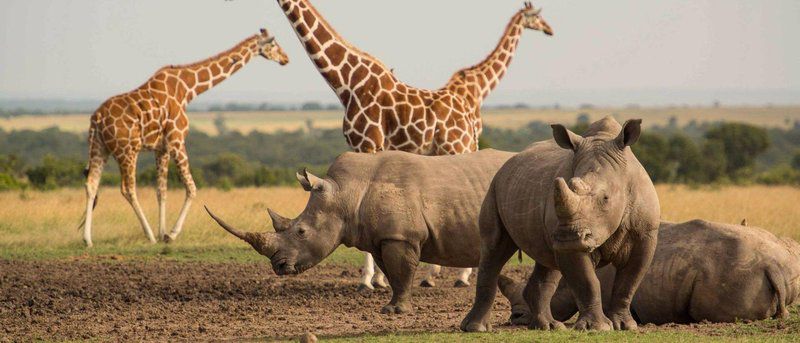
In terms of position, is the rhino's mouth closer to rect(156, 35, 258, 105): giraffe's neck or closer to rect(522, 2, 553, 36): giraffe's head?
rect(522, 2, 553, 36): giraffe's head

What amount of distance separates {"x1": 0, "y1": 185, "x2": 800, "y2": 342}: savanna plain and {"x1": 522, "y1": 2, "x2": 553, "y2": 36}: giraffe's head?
343 cm

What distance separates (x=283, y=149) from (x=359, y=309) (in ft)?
216

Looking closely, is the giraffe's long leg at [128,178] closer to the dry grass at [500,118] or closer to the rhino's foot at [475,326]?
the rhino's foot at [475,326]

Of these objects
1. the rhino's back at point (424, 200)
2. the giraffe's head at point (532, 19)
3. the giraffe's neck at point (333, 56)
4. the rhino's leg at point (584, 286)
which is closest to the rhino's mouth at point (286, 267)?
the rhino's back at point (424, 200)

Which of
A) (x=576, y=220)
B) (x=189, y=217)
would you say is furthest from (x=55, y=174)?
(x=576, y=220)

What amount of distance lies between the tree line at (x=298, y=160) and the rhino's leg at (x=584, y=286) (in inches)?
812

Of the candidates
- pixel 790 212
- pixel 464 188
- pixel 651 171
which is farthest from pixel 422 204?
pixel 651 171

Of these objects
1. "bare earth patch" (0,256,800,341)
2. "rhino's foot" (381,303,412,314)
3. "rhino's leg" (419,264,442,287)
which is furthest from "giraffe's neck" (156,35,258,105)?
"rhino's foot" (381,303,412,314)

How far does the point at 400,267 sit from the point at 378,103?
391 centimetres

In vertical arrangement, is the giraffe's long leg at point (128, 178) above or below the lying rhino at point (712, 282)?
below

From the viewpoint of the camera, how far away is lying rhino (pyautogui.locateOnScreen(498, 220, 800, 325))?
9.27 m

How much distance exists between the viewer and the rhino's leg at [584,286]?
805 centimetres

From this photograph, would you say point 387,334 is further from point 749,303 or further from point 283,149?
point 283,149

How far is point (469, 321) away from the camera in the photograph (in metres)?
9.09
